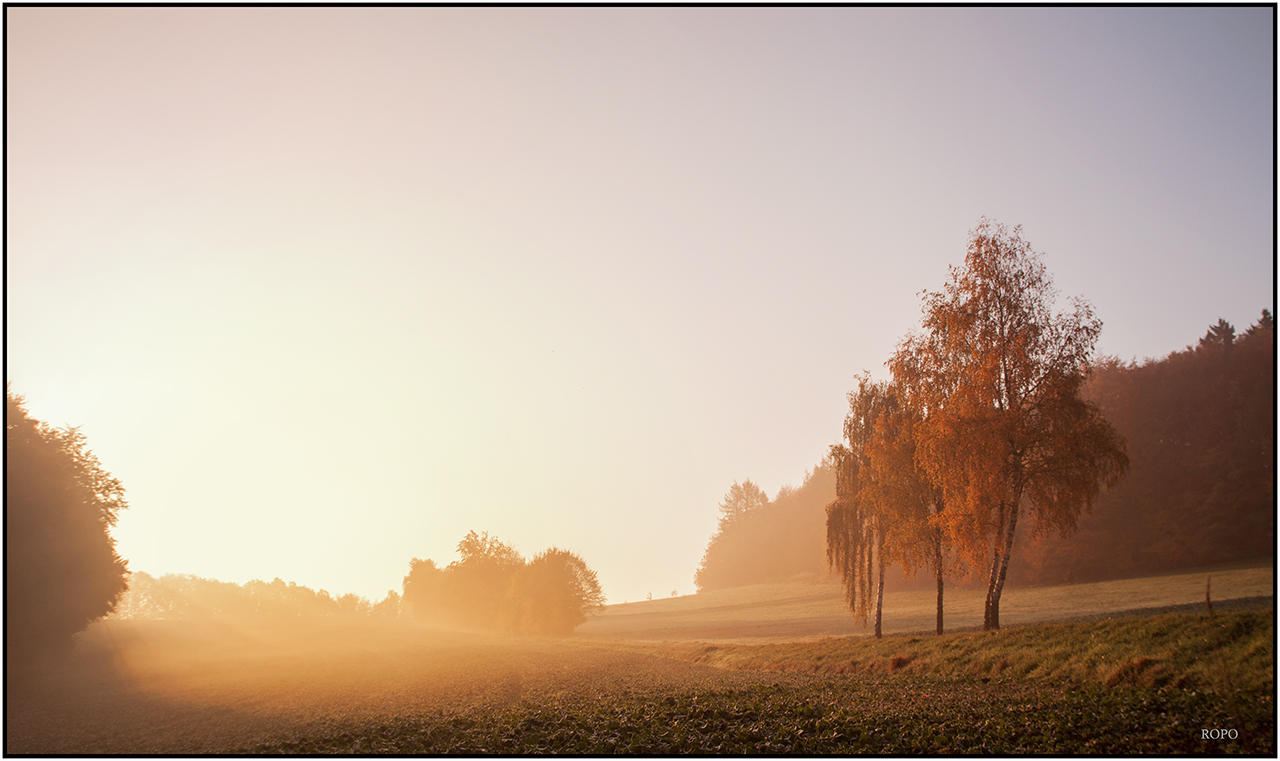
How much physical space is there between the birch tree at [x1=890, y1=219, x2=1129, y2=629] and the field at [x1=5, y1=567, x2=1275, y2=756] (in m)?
4.66

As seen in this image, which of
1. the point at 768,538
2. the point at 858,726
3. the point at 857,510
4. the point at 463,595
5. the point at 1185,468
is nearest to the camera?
the point at 858,726

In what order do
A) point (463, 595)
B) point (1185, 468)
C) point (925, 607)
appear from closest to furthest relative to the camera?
point (1185, 468) < point (925, 607) < point (463, 595)

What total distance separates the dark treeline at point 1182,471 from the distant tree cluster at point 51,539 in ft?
184

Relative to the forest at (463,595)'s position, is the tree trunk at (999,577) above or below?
above

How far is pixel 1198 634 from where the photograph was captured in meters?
14.6

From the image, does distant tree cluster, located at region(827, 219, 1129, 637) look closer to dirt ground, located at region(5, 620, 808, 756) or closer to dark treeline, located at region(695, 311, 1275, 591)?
dirt ground, located at region(5, 620, 808, 756)

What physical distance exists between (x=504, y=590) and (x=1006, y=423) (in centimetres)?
7112

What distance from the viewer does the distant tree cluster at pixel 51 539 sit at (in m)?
24.2

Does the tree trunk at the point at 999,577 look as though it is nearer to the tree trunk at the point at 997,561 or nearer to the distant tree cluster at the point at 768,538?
the tree trunk at the point at 997,561

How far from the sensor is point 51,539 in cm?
2573

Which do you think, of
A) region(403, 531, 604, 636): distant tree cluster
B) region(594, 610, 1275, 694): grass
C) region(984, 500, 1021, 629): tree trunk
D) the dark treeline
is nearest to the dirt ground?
region(594, 610, 1275, 694): grass

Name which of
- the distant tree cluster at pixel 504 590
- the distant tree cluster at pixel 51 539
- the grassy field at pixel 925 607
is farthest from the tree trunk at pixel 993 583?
the distant tree cluster at pixel 504 590

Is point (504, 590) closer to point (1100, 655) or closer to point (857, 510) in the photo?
point (857, 510)

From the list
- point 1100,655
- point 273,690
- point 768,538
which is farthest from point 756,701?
point 768,538
